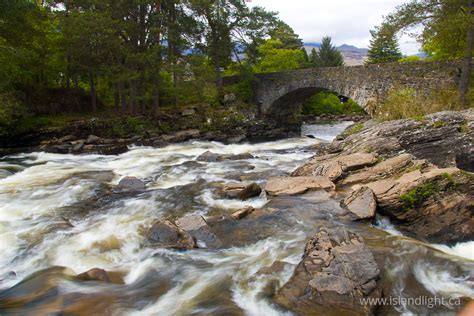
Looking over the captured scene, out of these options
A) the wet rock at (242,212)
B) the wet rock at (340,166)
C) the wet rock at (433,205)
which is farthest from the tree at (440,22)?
the wet rock at (242,212)

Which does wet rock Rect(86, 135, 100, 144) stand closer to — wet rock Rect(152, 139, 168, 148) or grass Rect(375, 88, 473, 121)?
wet rock Rect(152, 139, 168, 148)

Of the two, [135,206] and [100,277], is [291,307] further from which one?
[135,206]

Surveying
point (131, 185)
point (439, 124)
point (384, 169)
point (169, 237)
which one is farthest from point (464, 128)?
point (131, 185)

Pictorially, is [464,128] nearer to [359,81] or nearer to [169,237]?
[169,237]

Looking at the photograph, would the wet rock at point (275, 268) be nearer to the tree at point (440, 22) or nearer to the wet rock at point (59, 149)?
the tree at point (440, 22)

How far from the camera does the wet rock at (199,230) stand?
6.89 meters

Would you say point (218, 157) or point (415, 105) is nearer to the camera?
point (415, 105)

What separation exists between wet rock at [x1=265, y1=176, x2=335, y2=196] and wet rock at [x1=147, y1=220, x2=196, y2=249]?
3211mm

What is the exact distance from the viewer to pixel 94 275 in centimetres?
579

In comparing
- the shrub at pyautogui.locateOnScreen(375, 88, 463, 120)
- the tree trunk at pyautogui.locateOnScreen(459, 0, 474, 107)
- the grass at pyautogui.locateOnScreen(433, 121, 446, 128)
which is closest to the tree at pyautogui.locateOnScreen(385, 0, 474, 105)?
the tree trunk at pyautogui.locateOnScreen(459, 0, 474, 107)

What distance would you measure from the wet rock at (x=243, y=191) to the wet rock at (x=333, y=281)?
3874mm

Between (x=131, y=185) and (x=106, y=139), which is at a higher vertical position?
(x=106, y=139)

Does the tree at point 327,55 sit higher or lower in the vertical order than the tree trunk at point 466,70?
higher

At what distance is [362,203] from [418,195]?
115cm
